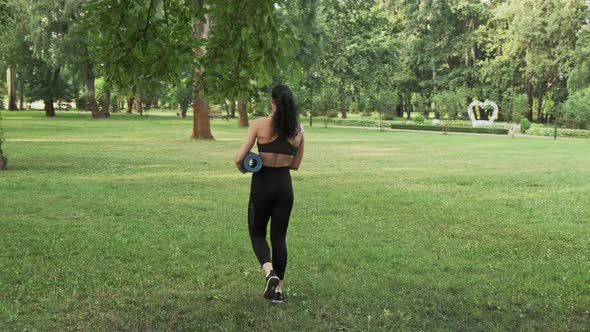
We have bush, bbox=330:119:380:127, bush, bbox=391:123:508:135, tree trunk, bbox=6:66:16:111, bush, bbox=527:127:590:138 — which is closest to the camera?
bush, bbox=527:127:590:138

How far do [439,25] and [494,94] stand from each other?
928 centimetres

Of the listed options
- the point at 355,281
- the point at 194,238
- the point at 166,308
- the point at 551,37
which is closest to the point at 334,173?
the point at 194,238

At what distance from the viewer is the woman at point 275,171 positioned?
15.7 feet

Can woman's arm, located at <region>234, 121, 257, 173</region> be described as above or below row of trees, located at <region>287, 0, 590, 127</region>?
below

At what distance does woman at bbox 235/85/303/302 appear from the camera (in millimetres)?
4781

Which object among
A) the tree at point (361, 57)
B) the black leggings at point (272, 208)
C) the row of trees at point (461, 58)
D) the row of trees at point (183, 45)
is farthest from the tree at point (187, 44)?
the tree at point (361, 57)

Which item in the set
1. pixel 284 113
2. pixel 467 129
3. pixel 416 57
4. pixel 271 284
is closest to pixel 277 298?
pixel 271 284

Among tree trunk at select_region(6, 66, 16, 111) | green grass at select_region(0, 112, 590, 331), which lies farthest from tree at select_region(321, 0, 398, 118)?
green grass at select_region(0, 112, 590, 331)

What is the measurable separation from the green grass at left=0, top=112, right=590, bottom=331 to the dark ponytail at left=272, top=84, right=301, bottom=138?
1556 mm

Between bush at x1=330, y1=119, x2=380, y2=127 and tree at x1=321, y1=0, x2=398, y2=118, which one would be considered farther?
tree at x1=321, y1=0, x2=398, y2=118

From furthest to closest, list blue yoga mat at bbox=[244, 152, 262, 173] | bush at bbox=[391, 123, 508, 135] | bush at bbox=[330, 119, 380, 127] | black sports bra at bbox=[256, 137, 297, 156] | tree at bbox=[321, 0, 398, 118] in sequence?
tree at bbox=[321, 0, 398, 118] → bush at bbox=[330, 119, 380, 127] → bush at bbox=[391, 123, 508, 135] → black sports bra at bbox=[256, 137, 297, 156] → blue yoga mat at bbox=[244, 152, 262, 173]

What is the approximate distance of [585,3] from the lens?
4884cm

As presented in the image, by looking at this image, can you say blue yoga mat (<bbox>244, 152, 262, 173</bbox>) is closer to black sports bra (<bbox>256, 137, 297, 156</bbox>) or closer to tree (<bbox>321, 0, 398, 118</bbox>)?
black sports bra (<bbox>256, 137, 297, 156</bbox>)

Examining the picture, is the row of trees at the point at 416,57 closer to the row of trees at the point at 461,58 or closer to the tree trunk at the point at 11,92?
the row of trees at the point at 461,58
